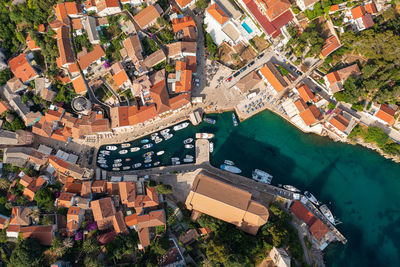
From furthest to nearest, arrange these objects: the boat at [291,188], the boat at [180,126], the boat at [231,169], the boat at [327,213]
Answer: the boat at [180,126]
the boat at [231,169]
the boat at [291,188]
the boat at [327,213]

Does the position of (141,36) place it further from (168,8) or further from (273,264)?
(273,264)

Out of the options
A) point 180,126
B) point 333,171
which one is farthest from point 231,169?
point 333,171

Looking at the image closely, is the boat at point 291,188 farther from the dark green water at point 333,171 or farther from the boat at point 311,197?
the boat at point 311,197

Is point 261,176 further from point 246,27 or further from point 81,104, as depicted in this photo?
point 81,104

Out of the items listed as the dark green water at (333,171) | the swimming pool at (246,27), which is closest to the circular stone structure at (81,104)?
the dark green water at (333,171)

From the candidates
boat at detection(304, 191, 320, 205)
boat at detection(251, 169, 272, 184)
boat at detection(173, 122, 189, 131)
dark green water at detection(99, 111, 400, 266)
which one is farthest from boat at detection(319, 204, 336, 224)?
boat at detection(173, 122, 189, 131)

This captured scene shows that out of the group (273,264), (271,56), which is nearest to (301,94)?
(271,56)
